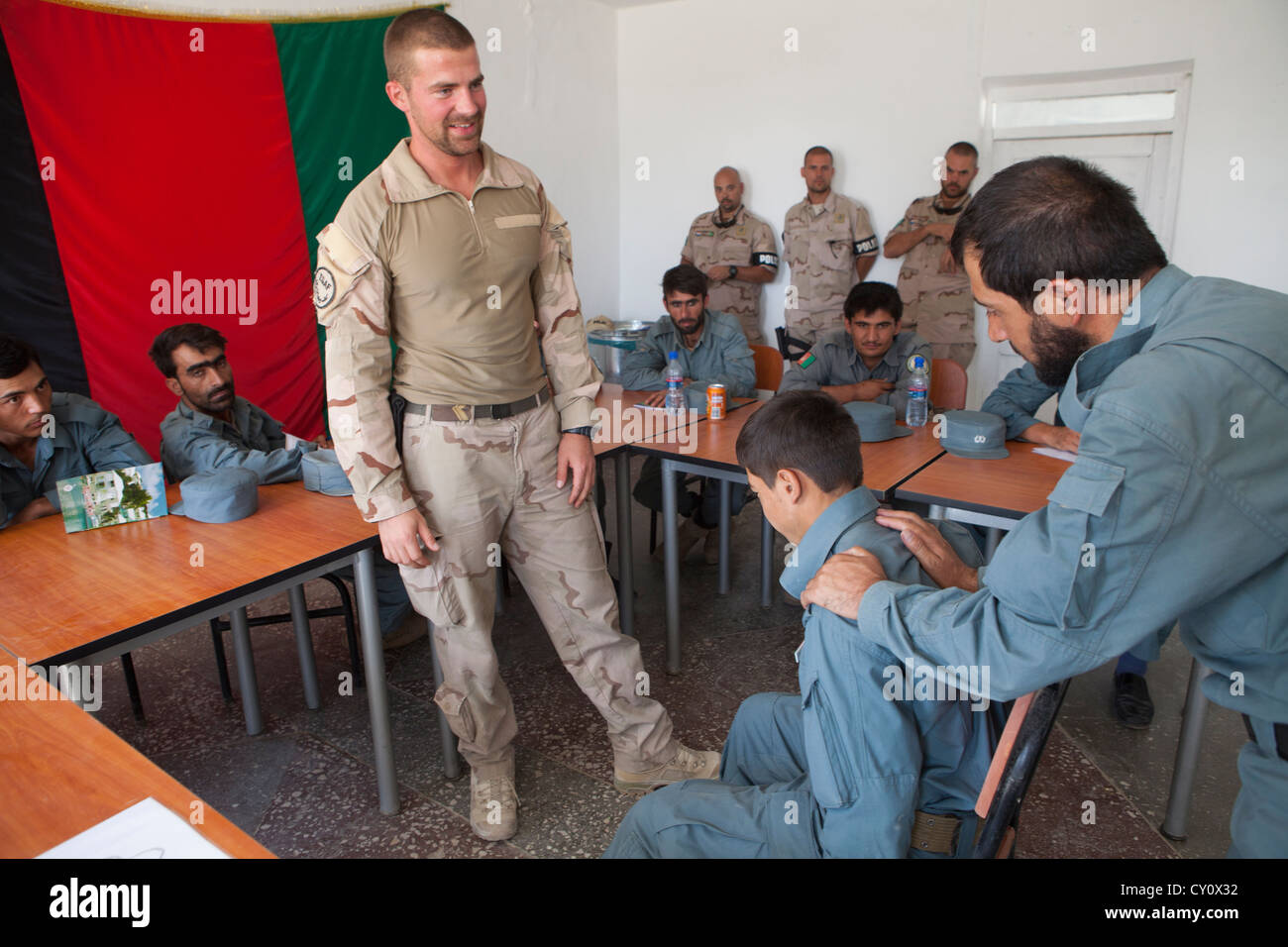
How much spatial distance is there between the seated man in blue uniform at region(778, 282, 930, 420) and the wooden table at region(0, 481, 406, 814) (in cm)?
193

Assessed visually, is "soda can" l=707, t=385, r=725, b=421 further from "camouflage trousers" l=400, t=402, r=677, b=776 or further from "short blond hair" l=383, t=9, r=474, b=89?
"short blond hair" l=383, t=9, r=474, b=89

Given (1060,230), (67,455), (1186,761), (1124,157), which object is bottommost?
(1186,761)

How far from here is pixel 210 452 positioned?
2488 mm

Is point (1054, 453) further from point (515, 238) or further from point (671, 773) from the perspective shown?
point (515, 238)

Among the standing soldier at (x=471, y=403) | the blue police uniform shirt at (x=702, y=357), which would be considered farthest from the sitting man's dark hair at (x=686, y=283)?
the standing soldier at (x=471, y=403)

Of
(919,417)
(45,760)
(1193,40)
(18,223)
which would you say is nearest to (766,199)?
(1193,40)

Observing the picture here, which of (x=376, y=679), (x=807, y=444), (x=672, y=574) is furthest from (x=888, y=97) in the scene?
(x=376, y=679)

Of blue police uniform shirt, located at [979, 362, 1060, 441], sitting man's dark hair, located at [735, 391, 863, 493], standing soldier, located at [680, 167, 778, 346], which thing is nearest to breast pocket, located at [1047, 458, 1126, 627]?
sitting man's dark hair, located at [735, 391, 863, 493]

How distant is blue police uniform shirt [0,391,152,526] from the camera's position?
222 cm

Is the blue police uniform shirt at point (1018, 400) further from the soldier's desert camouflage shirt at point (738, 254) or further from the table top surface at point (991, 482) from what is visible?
the soldier's desert camouflage shirt at point (738, 254)

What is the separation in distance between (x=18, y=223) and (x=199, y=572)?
9.40 ft

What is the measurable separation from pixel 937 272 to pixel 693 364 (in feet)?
7.50

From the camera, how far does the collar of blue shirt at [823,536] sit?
134 centimetres

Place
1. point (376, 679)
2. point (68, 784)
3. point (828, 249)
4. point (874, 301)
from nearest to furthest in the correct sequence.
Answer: point (68, 784) < point (376, 679) < point (874, 301) < point (828, 249)
